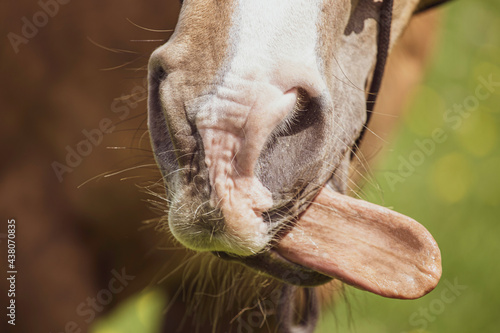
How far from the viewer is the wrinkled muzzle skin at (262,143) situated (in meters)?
0.86

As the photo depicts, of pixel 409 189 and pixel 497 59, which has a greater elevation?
pixel 497 59

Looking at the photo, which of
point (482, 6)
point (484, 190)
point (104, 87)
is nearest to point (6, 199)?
point (104, 87)

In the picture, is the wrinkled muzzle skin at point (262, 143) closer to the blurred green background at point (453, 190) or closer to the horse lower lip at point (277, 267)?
the horse lower lip at point (277, 267)

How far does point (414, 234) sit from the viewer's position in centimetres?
97

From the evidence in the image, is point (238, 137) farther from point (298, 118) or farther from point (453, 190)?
point (453, 190)

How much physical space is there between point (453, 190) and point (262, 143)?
8.95 feet

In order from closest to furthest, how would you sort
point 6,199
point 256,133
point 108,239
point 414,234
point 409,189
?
point 256,133
point 414,234
point 6,199
point 108,239
point 409,189

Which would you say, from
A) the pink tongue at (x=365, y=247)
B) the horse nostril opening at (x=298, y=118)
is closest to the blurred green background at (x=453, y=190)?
the pink tongue at (x=365, y=247)

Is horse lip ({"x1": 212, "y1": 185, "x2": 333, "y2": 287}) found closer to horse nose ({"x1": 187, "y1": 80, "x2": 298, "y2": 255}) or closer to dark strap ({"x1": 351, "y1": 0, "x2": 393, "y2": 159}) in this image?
horse nose ({"x1": 187, "y1": 80, "x2": 298, "y2": 255})

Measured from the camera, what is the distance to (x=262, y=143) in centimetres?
85

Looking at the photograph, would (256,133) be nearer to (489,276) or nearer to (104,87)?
(104,87)

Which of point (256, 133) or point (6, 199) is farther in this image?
point (6, 199)

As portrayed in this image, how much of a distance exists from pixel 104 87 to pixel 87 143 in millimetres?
156

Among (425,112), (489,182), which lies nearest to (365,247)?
(489,182)
